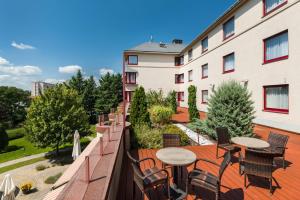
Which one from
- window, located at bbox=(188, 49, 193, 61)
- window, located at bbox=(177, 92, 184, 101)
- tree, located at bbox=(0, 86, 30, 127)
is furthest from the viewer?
tree, located at bbox=(0, 86, 30, 127)

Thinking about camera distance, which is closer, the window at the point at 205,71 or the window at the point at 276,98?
the window at the point at 276,98

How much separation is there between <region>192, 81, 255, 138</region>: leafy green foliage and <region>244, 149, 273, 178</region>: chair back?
4.31m

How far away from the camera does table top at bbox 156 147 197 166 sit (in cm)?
377

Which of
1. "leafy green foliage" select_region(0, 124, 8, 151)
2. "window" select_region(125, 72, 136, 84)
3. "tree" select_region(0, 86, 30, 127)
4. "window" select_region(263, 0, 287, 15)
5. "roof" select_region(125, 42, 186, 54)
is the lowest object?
"leafy green foliage" select_region(0, 124, 8, 151)

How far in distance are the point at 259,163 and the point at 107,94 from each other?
3945 centimetres

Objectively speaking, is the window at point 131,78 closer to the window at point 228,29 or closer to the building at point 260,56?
the building at point 260,56

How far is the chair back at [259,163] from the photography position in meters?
3.95

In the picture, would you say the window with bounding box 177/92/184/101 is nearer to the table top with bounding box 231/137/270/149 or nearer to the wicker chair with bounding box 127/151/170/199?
the table top with bounding box 231/137/270/149

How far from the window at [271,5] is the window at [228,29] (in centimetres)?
338

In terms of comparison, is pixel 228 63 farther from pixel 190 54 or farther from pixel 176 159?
pixel 176 159

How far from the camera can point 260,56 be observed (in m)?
11.4

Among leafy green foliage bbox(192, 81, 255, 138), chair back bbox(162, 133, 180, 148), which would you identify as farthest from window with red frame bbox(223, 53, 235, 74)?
chair back bbox(162, 133, 180, 148)

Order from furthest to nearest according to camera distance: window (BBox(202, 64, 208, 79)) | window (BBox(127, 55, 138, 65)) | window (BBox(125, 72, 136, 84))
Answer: window (BBox(125, 72, 136, 84)) < window (BBox(127, 55, 138, 65)) < window (BBox(202, 64, 208, 79))

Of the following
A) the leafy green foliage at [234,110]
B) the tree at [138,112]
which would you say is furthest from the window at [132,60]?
the leafy green foliage at [234,110]
